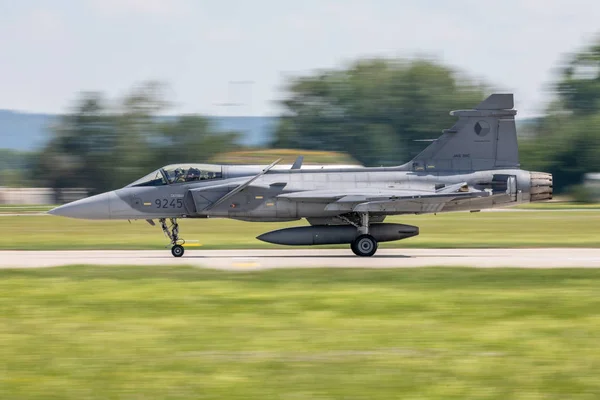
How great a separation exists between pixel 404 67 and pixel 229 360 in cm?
9689

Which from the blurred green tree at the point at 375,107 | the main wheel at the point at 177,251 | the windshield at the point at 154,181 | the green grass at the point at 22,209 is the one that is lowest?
the main wheel at the point at 177,251

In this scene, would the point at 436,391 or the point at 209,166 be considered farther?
the point at 209,166

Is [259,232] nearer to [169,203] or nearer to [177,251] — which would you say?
[177,251]

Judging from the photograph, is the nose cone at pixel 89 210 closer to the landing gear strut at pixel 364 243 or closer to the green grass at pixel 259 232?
the green grass at pixel 259 232

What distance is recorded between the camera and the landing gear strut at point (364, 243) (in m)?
21.2

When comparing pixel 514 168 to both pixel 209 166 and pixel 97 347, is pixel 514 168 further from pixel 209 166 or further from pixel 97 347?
pixel 97 347

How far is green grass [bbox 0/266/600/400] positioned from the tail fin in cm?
638

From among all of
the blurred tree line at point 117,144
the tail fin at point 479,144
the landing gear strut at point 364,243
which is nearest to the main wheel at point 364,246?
the landing gear strut at point 364,243

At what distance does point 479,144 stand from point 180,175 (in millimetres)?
7816

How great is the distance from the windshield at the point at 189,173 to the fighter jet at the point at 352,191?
0.08 ft

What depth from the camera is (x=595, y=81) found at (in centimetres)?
9969

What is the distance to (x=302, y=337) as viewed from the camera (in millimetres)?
10562

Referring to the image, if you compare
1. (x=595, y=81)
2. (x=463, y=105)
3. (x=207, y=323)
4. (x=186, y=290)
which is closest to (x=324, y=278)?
(x=186, y=290)

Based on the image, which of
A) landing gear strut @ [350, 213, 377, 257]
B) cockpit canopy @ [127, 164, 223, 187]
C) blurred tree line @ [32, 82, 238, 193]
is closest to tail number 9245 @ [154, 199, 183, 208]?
cockpit canopy @ [127, 164, 223, 187]
